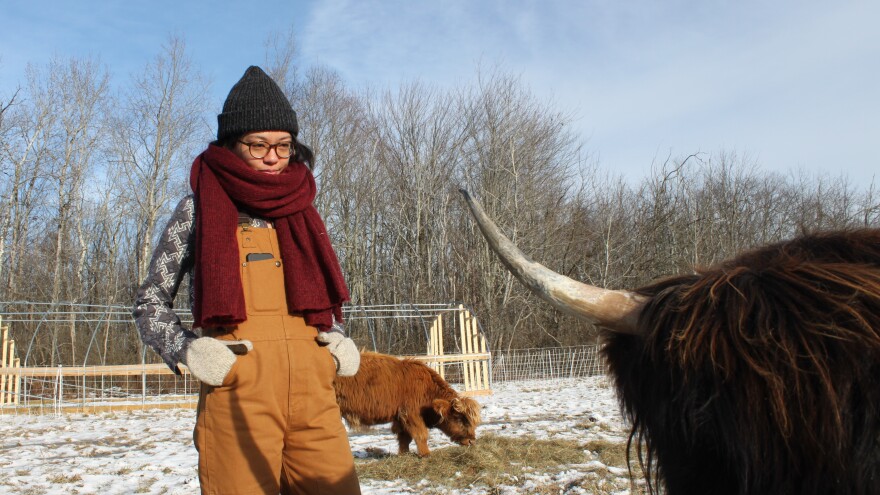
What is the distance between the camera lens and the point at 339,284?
254cm

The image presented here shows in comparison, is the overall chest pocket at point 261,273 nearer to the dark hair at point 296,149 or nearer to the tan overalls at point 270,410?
the tan overalls at point 270,410

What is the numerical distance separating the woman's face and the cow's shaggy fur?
1434 mm

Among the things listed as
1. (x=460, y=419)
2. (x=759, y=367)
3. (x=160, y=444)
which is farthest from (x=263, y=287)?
(x=160, y=444)

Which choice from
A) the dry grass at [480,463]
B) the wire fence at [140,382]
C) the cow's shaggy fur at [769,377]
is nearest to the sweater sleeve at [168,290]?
the cow's shaggy fur at [769,377]

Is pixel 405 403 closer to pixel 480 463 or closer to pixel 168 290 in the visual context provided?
pixel 480 463

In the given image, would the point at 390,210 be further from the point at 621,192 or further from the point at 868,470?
the point at 868,470

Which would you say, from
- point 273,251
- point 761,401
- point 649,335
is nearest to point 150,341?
point 273,251

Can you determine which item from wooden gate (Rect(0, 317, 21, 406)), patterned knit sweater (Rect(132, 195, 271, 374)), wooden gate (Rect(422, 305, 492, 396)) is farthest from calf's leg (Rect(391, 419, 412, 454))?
wooden gate (Rect(0, 317, 21, 406))

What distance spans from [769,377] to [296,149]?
1.87 meters

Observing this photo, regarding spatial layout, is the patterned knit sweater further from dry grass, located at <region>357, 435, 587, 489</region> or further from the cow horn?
dry grass, located at <region>357, 435, 587, 489</region>

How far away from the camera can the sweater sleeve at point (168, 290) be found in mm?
2240

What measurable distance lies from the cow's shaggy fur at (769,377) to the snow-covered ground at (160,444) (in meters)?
3.40

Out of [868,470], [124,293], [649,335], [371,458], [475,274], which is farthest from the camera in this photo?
[124,293]

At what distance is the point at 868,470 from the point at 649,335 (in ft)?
1.79
